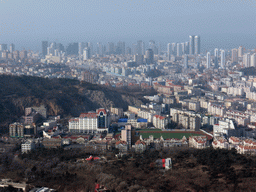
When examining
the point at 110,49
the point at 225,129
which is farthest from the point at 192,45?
the point at 225,129

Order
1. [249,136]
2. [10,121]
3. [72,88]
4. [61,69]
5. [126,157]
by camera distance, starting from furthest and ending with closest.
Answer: [61,69] → [72,88] → [10,121] → [249,136] → [126,157]

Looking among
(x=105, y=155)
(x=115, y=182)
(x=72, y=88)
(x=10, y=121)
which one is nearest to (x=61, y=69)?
(x=72, y=88)

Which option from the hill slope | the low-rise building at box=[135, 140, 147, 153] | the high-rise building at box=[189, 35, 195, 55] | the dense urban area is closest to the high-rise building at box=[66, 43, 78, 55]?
the high-rise building at box=[189, 35, 195, 55]

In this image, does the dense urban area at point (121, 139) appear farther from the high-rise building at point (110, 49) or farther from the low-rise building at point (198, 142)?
the high-rise building at point (110, 49)

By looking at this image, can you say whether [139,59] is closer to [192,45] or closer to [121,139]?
[192,45]

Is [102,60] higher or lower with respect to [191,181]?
higher

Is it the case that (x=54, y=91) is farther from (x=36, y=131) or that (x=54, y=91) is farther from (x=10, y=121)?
(x=36, y=131)

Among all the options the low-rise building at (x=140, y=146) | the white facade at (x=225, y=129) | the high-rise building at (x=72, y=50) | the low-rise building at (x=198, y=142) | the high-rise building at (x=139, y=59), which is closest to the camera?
the low-rise building at (x=140, y=146)

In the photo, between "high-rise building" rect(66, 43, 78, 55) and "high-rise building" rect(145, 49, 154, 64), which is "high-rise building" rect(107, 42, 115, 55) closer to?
"high-rise building" rect(66, 43, 78, 55)

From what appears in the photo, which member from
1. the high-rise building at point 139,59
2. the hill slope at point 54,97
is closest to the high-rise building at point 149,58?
the high-rise building at point 139,59
